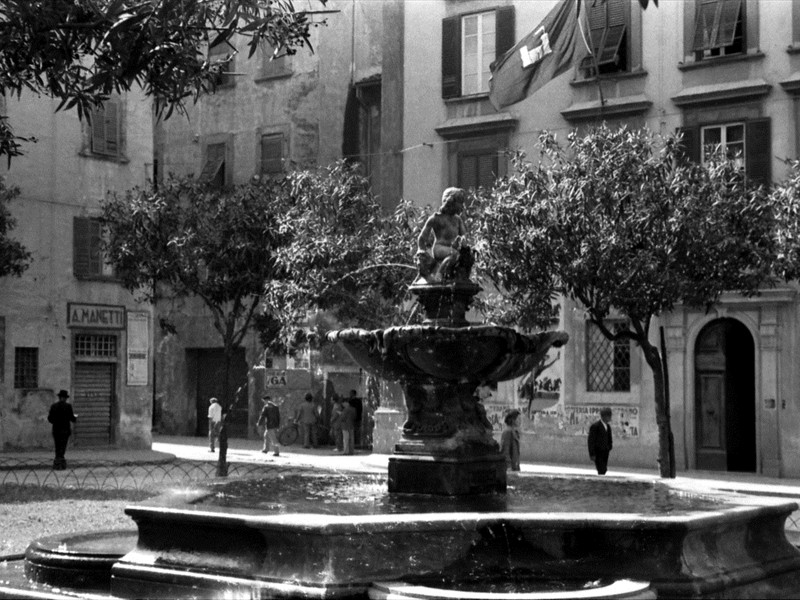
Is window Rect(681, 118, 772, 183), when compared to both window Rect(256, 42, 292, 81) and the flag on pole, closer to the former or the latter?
the flag on pole

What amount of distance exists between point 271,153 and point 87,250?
8.86m

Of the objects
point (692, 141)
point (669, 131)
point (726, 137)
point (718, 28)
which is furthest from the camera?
point (669, 131)

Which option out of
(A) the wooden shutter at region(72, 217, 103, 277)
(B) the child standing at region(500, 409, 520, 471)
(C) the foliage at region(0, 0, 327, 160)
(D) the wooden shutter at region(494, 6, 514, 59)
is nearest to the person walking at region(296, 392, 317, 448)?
(A) the wooden shutter at region(72, 217, 103, 277)

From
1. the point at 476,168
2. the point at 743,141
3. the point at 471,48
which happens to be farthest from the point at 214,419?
the point at 743,141

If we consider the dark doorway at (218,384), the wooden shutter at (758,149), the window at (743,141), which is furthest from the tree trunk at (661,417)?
the dark doorway at (218,384)

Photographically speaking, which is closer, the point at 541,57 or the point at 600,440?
the point at 600,440

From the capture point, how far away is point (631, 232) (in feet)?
70.6

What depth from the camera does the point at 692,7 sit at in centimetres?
2855

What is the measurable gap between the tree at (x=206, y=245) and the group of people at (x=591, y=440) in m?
6.99

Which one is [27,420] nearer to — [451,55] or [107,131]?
[107,131]

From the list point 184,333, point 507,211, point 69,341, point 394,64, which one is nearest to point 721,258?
point 507,211

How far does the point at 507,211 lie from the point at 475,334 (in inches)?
437

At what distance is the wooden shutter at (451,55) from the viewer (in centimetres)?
3222

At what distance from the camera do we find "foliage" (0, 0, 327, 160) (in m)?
9.52
